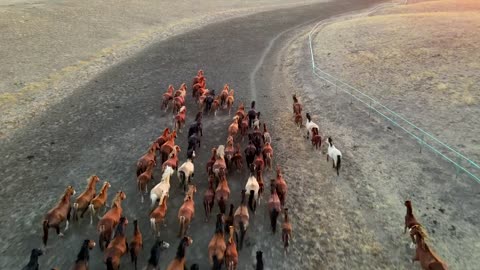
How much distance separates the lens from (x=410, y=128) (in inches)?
712

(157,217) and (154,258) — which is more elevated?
(157,217)

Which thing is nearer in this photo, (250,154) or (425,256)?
(425,256)

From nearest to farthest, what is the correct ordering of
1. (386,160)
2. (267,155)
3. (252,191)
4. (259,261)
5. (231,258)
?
(231,258) → (259,261) → (252,191) → (267,155) → (386,160)

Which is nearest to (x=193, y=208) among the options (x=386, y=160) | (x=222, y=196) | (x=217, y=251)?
(x=222, y=196)

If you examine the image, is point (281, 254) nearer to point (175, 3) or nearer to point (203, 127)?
point (203, 127)

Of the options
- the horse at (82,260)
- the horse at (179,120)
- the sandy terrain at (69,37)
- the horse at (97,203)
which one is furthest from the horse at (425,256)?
the sandy terrain at (69,37)

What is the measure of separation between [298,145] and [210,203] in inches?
239

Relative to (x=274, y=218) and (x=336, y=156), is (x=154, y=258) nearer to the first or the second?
(x=274, y=218)

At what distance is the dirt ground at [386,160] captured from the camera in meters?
11.8

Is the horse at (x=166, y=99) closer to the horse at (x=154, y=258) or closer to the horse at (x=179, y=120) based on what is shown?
the horse at (x=179, y=120)

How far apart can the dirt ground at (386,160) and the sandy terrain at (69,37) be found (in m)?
12.3

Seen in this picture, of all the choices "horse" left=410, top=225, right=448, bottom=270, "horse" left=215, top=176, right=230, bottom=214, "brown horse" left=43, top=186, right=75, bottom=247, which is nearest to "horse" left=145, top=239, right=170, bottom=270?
"horse" left=215, top=176, right=230, bottom=214

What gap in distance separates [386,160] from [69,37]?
25566 mm

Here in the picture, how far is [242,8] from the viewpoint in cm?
4497
